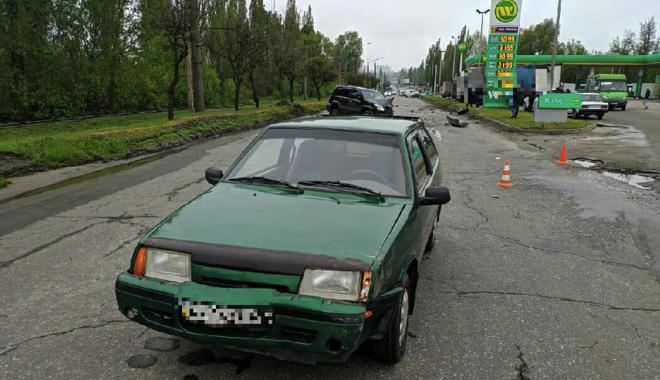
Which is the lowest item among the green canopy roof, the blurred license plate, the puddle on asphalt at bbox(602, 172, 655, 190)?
the puddle on asphalt at bbox(602, 172, 655, 190)

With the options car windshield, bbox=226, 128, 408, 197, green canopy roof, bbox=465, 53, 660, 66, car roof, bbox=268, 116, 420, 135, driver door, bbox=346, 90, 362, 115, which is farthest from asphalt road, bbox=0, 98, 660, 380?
green canopy roof, bbox=465, 53, 660, 66

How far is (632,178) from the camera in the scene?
9555 mm

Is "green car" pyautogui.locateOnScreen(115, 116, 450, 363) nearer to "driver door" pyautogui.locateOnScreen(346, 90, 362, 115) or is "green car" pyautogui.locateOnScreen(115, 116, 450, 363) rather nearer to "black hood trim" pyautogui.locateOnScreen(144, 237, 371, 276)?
"black hood trim" pyautogui.locateOnScreen(144, 237, 371, 276)

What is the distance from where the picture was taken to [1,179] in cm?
860

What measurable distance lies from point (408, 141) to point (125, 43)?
94.3ft

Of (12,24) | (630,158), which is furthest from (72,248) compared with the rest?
(12,24)

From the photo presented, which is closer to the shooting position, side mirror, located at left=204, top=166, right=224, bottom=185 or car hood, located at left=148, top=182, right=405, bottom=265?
car hood, located at left=148, top=182, right=405, bottom=265

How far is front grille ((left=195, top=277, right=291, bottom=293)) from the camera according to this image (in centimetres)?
241

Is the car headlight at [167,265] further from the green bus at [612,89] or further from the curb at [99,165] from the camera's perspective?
the green bus at [612,89]

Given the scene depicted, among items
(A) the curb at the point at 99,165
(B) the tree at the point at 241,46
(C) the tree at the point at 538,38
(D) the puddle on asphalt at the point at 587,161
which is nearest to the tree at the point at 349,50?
(C) the tree at the point at 538,38

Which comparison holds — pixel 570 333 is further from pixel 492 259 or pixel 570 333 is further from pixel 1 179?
pixel 1 179

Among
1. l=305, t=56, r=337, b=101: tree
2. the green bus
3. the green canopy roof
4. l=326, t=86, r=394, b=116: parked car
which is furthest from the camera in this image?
the green canopy roof

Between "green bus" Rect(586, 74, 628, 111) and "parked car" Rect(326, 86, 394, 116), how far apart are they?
20.2 m

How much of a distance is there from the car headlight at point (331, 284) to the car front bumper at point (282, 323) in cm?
5
